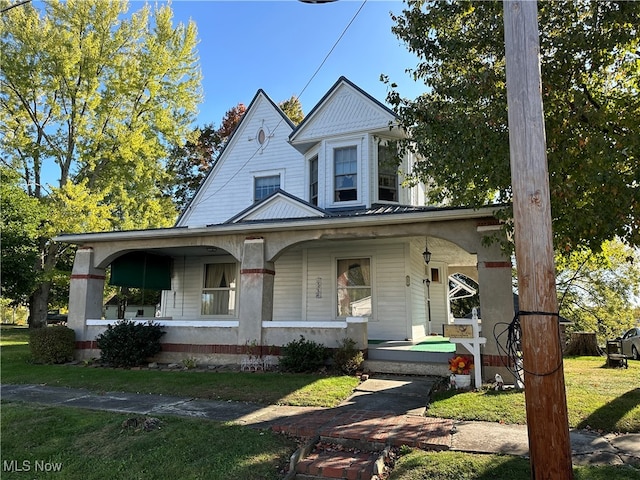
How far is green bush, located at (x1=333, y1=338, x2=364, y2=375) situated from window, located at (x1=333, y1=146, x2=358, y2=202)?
531 centimetres

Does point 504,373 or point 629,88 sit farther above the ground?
point 629,88

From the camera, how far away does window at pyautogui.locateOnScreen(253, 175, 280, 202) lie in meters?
16.0

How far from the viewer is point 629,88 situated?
7902mm

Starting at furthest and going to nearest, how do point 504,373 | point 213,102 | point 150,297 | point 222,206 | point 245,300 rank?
point 150,297, point 213,102, point 222,206, point 245,300, point 504,373

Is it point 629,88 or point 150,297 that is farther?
point 150,297

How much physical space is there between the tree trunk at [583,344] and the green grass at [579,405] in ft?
24.8

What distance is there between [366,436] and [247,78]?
15597 mm

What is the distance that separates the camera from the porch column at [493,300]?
8.50m

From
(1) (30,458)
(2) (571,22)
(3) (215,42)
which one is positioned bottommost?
(1) (30,458)

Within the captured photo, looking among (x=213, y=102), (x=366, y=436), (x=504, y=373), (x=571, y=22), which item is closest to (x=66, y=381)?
(x=366, y=436)

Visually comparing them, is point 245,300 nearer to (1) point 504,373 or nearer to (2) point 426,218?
(2) point 426,218

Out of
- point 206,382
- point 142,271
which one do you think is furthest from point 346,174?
point 206,382

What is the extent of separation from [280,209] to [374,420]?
8521 millimetres

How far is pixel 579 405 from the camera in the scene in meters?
6.80
